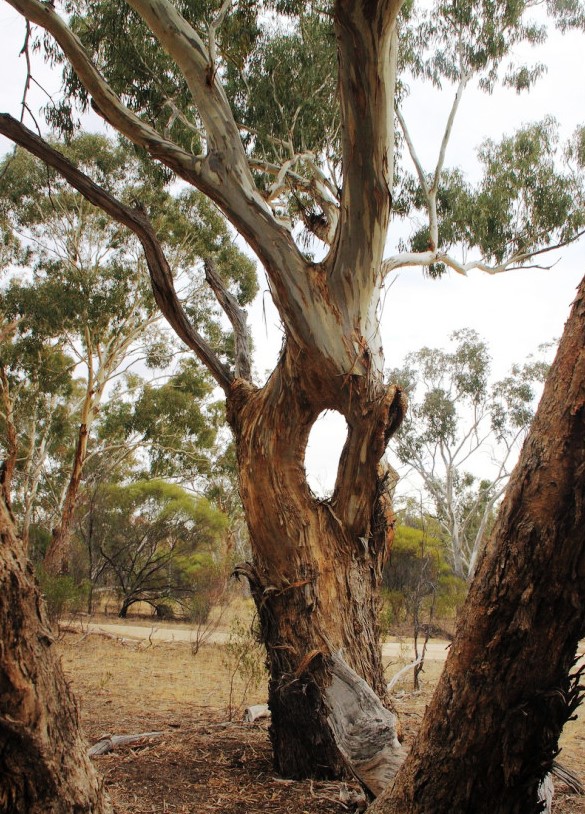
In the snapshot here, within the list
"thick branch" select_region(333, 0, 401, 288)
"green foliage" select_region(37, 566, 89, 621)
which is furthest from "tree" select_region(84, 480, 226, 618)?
"thick branch" select_region(333, 0, 401, 288)

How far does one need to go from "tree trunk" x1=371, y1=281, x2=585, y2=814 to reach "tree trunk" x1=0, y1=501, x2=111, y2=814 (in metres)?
0.88

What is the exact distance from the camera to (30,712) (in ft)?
5.18

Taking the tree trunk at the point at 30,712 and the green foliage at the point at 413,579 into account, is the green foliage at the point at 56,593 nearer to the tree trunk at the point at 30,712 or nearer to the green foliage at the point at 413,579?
the green foliage at the point at 413,579

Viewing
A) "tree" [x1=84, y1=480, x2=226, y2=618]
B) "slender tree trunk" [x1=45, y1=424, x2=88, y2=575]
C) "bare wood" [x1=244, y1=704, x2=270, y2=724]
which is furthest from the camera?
"tree" [x1=84, y1=480, x2=226, y2=618]

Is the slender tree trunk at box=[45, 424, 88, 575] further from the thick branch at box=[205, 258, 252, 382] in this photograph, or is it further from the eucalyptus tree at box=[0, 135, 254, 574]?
the thick branch at box=[205, 258, 252, 382]

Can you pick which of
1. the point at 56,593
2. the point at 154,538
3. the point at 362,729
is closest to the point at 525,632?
the point at 362,729

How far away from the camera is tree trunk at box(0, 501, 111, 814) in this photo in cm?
156

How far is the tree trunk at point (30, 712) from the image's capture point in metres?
1.56

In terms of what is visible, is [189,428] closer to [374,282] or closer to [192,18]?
[192,18]

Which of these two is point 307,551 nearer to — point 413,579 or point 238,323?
A: point 238,323

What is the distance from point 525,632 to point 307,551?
217cm

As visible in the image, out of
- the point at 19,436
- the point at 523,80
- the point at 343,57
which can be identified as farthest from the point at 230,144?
the point at 19,436

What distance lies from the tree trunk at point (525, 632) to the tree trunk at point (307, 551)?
1.80 m

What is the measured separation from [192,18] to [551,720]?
7062 mm
